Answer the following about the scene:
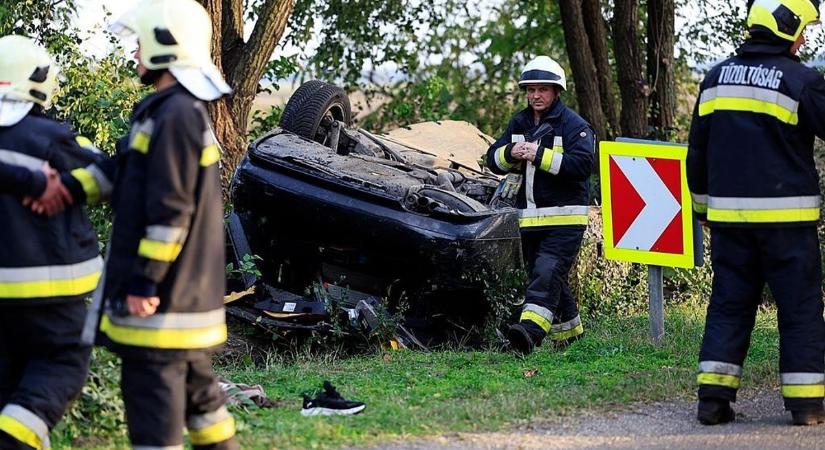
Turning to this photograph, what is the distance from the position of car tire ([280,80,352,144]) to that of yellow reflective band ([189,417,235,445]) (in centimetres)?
515

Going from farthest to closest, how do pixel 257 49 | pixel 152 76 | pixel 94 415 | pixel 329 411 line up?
pixel 257 49, pixel 329 411, pixel 94 415, pixel 152 76

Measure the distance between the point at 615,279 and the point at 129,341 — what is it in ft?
20.4

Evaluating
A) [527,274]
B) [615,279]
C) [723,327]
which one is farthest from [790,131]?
[615,279]

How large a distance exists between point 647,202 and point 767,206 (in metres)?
2.13

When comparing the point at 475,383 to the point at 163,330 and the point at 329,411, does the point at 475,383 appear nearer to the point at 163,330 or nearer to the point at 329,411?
the point at 329,411

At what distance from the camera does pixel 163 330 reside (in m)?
4.14

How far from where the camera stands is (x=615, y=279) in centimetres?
984

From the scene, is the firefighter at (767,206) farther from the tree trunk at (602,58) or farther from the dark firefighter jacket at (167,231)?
the tree trunk at (602,58)

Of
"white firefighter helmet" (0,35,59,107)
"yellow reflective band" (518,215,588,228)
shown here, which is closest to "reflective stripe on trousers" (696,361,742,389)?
"yellow reflective band" (518,215,588,228)

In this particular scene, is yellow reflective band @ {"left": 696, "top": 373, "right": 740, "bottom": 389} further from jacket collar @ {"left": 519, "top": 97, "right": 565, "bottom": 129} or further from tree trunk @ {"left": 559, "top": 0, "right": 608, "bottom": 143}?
tree trunk @ {"left": 559, "top": 0, "right": 608, "bottom": 143}

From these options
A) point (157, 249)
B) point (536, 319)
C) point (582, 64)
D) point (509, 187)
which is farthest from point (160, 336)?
point (582, 64)

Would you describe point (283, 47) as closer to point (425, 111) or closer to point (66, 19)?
point (425, 111)

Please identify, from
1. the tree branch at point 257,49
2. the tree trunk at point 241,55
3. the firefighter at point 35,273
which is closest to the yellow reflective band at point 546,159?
the tree trunk at point 241,55

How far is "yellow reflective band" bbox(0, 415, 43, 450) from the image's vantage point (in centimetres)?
454
